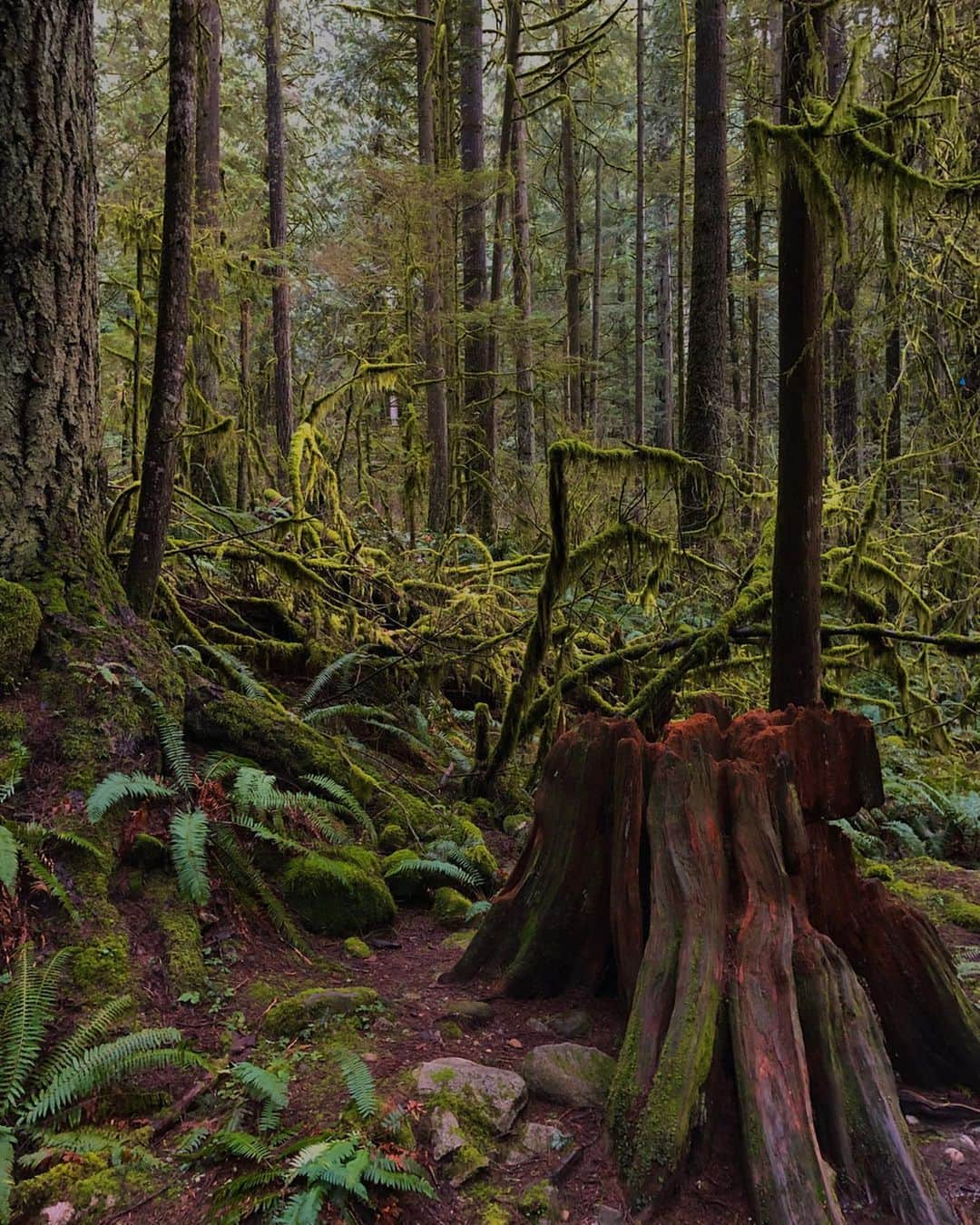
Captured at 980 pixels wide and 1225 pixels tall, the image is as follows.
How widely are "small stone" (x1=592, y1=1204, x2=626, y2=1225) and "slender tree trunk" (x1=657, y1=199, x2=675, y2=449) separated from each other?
2338 cm

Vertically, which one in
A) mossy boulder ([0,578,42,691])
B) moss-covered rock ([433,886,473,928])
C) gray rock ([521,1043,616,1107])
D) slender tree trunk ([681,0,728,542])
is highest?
slender tree trunk ([681,0,728,542])

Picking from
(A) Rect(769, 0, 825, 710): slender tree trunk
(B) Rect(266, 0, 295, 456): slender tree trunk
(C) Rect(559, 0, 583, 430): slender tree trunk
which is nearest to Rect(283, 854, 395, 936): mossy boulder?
(A) Rect(769, 0, 825, 710): slender tree trunk

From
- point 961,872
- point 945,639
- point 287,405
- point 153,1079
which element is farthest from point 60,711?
point 287,405

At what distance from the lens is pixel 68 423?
4.09m

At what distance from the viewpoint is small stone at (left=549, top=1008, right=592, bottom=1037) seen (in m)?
3.23

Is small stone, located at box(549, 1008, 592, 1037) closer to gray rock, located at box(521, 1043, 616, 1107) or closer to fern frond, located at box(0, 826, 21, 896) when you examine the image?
gray rock, located at box(521, 1043, 616, 1107)

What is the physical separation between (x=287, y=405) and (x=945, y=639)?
1163 cm

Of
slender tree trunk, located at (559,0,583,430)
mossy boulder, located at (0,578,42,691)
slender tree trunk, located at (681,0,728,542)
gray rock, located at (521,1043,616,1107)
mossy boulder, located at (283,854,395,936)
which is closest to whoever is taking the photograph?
gray rock, located at (521,1043,616,1107)

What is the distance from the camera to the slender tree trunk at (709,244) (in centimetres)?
1074

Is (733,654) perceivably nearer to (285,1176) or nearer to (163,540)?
(163,540)

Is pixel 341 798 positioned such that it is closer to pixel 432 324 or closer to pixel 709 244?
pixel 432 324

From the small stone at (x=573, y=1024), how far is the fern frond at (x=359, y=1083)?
82 cm

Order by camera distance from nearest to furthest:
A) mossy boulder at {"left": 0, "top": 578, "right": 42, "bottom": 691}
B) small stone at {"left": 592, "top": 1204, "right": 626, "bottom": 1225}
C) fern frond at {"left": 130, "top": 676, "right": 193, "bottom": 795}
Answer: small stone at {"left": 592, "top": 1204, "right": 626, "bottom": 1225} → mossy boulder at {"left": 0, "top": 578, "right": 42, "bottom": 691} → fern frond at {"left": 130, "top": 676, "right": 193, "bottom": 795}

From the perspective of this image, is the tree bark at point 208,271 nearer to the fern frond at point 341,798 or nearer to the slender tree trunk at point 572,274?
the fern frond at point 341,798
